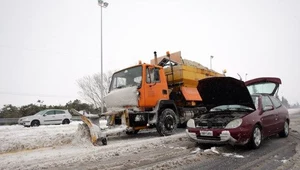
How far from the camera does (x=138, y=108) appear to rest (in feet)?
27.7

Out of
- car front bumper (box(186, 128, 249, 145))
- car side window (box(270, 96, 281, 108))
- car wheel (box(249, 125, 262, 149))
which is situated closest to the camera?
car front bumper (box(186, 128, 249, 145))

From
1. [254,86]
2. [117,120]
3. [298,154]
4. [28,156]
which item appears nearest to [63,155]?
[28,156]

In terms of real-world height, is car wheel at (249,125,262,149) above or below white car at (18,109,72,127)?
below

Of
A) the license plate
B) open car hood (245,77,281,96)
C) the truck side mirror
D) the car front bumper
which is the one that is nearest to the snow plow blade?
the truck side mirror

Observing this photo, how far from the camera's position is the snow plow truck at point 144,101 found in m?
8.12

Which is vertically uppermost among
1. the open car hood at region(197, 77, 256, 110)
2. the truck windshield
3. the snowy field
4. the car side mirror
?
the truck windshield

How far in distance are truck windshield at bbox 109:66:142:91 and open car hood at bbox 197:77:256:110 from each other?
245 centimetres

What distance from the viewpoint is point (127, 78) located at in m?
9.12

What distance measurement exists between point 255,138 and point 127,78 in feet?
16.7

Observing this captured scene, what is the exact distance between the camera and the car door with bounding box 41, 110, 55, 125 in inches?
781

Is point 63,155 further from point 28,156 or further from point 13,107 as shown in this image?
point 13,107

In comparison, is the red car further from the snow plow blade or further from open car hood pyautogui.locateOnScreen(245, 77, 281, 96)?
the snow plow blade

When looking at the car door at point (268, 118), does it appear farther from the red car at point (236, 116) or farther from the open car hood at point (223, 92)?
the open car hood at point (223, 92)

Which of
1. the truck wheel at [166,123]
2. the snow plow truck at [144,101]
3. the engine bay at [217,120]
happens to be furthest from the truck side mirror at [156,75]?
the engine bay at [217,120]
